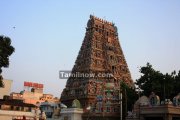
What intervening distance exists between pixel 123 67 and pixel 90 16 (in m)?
18.2

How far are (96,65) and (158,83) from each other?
2532 cm

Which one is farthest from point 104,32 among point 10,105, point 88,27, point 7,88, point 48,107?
point 10,105

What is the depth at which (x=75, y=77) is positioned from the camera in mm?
79188

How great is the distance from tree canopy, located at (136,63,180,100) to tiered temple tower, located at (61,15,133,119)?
12.1m

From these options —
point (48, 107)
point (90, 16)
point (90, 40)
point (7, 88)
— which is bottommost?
point (48, 107)

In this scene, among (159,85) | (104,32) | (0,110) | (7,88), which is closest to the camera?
(0,110)

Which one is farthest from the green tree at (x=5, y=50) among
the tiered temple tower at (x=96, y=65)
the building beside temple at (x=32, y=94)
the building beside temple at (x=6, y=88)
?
the building beside temple at (x=32, y=94)

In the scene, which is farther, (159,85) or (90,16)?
(90,16)

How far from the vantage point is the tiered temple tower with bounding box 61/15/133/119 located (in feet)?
238

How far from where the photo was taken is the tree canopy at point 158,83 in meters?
53.9

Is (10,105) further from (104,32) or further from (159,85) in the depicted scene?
(104,32)

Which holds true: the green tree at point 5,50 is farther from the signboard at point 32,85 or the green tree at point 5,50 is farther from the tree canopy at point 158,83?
the signboard at point 32,85

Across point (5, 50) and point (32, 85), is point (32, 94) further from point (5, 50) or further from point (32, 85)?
point (5, 50)

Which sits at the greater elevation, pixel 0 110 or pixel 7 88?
pixel 7 88
